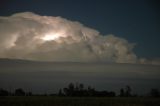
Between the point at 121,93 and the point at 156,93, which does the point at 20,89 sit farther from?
the point at 156,93

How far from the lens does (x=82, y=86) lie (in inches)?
4240

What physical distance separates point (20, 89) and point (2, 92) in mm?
12737

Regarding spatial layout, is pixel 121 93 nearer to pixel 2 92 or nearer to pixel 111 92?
pixel 111 92

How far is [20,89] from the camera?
117 meters

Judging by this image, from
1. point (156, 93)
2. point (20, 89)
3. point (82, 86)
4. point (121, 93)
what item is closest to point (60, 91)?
point (82, 86)

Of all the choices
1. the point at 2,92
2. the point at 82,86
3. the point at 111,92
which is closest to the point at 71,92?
the point at 82,86

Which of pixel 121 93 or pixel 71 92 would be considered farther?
A: pixel 121 93

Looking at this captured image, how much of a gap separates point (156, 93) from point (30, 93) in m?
49.4

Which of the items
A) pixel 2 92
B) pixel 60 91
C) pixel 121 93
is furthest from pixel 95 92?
pixel 2 92

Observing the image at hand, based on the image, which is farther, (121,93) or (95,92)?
(121,93)

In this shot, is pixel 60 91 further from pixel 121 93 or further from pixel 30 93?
pixel 121 93

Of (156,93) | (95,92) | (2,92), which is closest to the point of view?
(95,92)

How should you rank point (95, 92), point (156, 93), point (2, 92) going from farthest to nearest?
point (156, 93) < point (2, 92) < point (95, 92)

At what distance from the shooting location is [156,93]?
113625 millimetres
